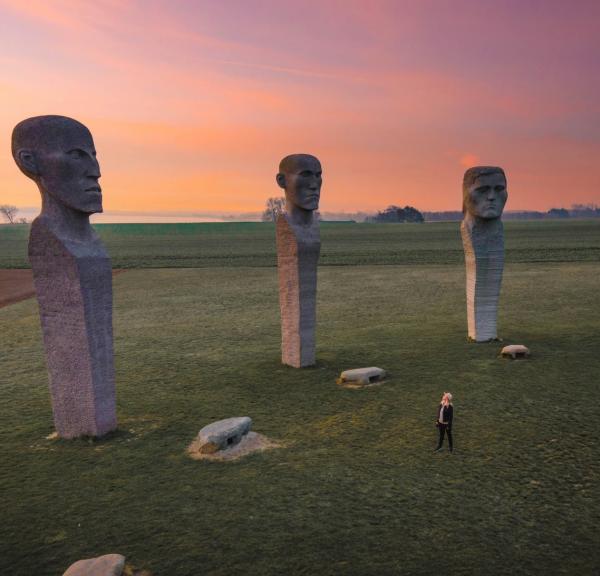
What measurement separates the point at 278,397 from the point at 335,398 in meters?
1.13

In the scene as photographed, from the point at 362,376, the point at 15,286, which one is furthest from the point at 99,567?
the point at 15,286

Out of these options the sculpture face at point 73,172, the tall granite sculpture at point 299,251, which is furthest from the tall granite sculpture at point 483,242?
the sculpture face at point 73,172

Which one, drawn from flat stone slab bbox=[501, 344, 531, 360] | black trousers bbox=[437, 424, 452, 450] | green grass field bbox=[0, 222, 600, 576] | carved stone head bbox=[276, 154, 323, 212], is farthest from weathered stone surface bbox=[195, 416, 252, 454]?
flat stone slab bbox=[501, 344, 531, 360]

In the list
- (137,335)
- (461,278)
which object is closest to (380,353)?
(137,335)

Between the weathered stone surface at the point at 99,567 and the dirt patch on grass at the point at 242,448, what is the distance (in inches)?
105

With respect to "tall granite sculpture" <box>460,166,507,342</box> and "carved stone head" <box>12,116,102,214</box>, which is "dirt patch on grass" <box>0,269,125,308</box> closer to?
"carved stone head" <box>12,116,102,214</box>

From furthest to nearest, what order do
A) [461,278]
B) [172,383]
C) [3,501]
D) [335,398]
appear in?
[461,278], [172,383], [335,398], [3,501]

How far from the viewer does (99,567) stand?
5.46 m

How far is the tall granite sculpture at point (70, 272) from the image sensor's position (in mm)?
8117

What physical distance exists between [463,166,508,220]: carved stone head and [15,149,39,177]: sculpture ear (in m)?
10.3

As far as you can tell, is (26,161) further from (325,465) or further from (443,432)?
(443,432)

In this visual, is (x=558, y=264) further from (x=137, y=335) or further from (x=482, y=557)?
(x=482, y=557)

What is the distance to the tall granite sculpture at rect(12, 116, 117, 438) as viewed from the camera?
26.6 feet

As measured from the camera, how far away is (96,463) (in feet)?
26.7
